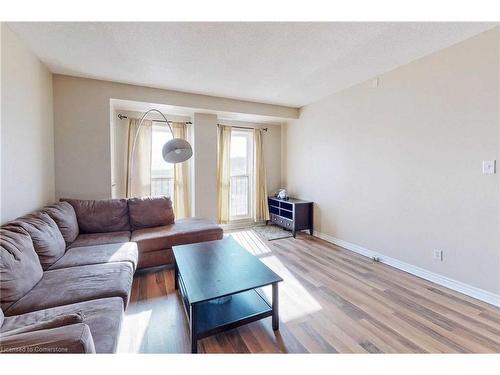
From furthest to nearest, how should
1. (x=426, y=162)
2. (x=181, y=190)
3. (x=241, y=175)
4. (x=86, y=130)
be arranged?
1. (x=241, y=175)
2. (x=181, y=190)
3. (x=86, y=130)
4. (x=426, y=162)

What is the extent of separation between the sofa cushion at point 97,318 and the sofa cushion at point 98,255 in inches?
25.9

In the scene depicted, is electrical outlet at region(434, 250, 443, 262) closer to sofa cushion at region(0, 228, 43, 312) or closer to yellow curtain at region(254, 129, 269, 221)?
yellow curtain at region(254, 129, 269, 221)

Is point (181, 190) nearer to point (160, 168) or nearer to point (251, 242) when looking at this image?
point (160, 168)

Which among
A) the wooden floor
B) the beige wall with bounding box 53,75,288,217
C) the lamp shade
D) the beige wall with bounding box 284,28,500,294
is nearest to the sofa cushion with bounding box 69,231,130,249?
the wooden floor

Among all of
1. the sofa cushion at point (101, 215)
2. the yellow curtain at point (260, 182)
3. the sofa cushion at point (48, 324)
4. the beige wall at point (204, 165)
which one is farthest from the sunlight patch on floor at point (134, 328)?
the yellow curtain at point (260, 182)

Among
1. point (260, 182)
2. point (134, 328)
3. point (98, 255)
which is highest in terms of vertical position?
point (260, 182)

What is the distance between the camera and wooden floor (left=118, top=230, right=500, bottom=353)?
1.58m

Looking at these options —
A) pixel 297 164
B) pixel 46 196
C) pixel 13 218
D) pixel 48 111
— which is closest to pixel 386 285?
pixel 297 164

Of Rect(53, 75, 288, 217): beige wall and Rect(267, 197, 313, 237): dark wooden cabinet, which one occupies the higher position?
Rect(53, 75, 288, 217): beige wall

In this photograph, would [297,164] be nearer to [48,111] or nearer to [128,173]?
[128,173]

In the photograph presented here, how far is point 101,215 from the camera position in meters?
2.82

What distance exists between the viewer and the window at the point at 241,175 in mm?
4723

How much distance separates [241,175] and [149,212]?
218 centimetres

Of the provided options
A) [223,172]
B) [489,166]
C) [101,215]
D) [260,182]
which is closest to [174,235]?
[101,215]
